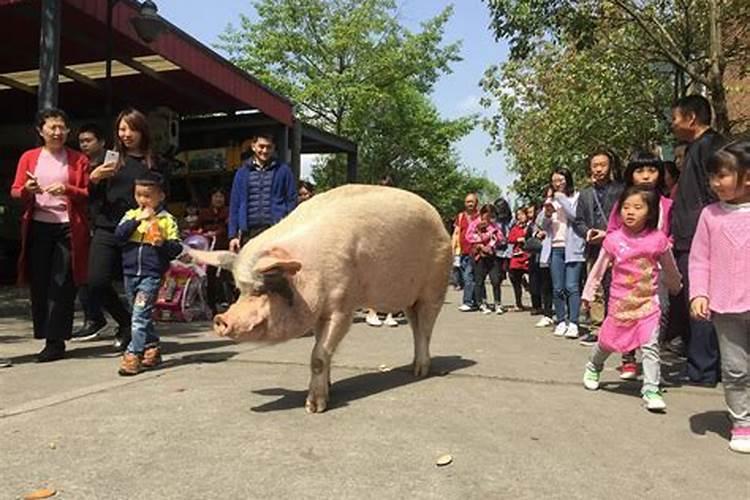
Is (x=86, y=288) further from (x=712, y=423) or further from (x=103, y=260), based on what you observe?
(x=712, y=423)

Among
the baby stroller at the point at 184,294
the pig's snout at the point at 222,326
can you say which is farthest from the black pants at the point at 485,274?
the pig's snout at the point at 222,326

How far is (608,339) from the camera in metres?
5.30

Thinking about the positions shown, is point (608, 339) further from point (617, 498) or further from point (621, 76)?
point (621, 76)

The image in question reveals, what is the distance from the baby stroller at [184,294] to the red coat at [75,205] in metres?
3.19

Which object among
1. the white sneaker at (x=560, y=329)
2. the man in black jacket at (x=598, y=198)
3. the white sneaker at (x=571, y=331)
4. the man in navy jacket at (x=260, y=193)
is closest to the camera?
the man in navy jacket at (x=260, y=193)

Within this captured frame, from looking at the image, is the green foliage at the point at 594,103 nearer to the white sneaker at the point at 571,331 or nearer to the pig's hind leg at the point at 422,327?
the white sneaker at the point at 571,331

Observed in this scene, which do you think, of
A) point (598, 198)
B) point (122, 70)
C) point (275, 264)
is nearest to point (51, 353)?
point (275, 264)

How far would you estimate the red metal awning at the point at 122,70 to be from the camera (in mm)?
10672

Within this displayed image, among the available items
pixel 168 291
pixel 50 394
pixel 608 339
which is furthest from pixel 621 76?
pixel 50 394

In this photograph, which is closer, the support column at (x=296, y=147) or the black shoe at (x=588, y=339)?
the black shoe at (x=588, y=339)

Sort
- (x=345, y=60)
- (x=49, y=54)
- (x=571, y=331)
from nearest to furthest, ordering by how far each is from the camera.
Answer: (x=49, y=54)
(x=571, y=331)
(x=345, y=60)

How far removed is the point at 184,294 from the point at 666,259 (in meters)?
6.15

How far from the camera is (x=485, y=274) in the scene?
1222 centimetres

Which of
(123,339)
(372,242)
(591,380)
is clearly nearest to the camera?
(372,242)
